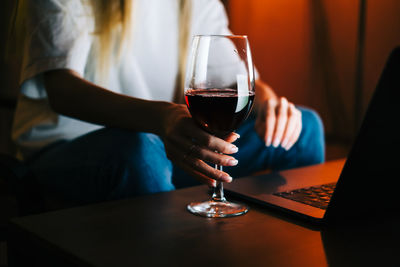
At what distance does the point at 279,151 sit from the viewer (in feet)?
4.34

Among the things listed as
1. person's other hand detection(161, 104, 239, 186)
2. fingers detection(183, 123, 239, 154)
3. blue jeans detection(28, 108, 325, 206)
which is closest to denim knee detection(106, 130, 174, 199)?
blue jeans detection(28, 108, 325, 206)

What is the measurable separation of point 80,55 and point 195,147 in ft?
1.84

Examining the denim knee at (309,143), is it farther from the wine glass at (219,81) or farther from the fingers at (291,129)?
the wine glass at (219,81)

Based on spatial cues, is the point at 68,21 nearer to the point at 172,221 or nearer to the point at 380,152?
the point at 172,221

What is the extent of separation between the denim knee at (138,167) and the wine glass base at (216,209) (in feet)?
0.67

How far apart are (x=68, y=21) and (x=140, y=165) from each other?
1.51ft

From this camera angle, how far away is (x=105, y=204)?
2.50ft

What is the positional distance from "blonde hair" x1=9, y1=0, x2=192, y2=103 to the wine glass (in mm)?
647

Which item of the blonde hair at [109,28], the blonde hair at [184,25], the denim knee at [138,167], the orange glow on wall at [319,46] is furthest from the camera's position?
the orange glow on wall at [319,46]

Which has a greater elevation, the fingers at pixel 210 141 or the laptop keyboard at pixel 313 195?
the fingers at pixel 210 141

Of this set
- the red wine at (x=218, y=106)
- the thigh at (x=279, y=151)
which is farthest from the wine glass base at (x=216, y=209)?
the thigh at (x=279, y=151)

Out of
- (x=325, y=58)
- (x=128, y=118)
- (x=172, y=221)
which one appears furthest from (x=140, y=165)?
(x=325, y=58)

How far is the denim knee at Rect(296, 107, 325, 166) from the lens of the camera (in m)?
1.29

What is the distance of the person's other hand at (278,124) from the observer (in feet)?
3.42
